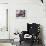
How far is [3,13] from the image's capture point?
301 cm

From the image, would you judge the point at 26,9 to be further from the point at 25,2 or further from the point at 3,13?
the point at 3,13

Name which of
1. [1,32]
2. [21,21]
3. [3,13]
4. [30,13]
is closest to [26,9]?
[30,13]

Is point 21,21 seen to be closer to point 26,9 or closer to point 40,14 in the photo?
point 26,9

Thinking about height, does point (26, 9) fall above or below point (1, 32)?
above

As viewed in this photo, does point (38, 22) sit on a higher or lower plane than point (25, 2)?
lower

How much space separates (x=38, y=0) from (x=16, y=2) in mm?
586

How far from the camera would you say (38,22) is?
9.69 feet

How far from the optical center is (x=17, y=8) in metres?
2.98

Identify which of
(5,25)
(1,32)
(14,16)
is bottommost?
(1,32)

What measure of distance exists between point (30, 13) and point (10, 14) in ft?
1.77

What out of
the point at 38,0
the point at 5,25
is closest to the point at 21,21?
the point at 5,25

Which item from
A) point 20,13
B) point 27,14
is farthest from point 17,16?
point 27,14

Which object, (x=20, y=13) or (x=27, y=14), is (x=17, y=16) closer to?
(x=20, y=13)

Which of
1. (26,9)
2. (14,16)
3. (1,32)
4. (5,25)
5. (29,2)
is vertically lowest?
(1,32)
